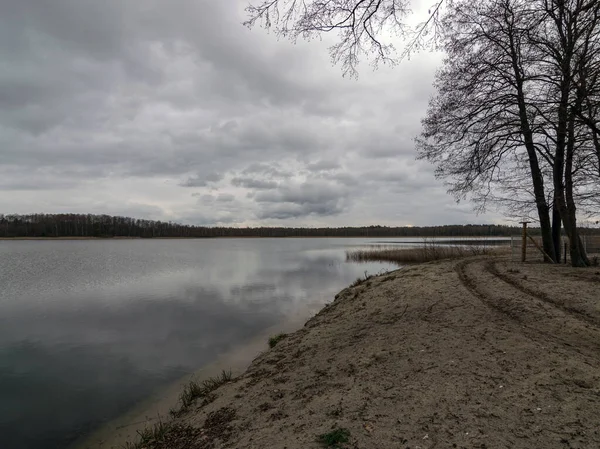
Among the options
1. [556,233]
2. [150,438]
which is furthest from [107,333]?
[556,233]

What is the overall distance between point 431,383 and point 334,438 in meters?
1.64

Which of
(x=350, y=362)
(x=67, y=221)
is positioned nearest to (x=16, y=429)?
(x=350, y=362)

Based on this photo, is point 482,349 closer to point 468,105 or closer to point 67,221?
point 468,105

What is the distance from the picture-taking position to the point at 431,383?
439 centimetres

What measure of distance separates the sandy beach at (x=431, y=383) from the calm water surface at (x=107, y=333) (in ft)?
6.55

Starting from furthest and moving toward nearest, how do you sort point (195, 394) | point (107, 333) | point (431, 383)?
point (107, 333) < point (195, 394) < point (431, 383)

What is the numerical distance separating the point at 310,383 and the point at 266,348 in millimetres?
4952

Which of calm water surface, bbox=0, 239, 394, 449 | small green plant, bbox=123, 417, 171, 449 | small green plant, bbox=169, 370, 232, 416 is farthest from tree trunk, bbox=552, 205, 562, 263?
small green plant, bbox=123, 417, 171, 449

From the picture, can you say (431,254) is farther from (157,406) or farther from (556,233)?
(157,406)

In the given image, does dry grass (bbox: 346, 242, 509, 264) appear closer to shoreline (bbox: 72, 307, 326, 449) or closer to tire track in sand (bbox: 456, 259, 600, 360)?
tire track in sand (bbox: 456, 259, 600, 360)

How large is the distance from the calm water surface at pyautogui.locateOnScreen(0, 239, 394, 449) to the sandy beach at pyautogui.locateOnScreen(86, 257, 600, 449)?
6.55 ft

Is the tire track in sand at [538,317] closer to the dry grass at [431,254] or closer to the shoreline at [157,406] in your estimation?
the shoreline at [157,406]

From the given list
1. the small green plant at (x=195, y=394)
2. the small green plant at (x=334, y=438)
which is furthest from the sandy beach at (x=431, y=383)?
the small green plant at (x=195, y=394)

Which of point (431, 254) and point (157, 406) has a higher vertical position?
point (431, 254)
